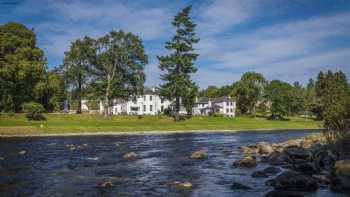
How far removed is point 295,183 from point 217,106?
143940mm

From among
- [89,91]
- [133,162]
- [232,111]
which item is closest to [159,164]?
[133,162]

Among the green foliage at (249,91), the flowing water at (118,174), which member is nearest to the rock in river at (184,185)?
the flowing water at (118,174)

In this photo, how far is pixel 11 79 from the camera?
76062 mm

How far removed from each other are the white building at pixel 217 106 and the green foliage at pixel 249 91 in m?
9.18

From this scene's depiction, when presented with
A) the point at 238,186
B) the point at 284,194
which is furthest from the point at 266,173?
the point at 284,194

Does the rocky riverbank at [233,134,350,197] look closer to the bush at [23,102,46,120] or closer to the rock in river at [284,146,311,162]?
the rock in river at [284,146,311,162]

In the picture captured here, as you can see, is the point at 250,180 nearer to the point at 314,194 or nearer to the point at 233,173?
the point at 233,173

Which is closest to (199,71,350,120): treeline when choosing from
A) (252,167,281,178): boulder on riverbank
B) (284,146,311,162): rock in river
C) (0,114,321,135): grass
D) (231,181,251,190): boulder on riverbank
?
(0,114,321,135): grass

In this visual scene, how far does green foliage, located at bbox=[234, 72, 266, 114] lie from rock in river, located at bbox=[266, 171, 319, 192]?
119423mm

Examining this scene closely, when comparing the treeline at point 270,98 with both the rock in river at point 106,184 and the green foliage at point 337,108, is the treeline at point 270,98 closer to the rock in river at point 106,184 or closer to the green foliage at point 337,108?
the green foliage at point 337,108

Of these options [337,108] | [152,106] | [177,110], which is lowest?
[337,108]

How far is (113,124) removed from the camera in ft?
263

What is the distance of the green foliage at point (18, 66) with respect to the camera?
2965 inches

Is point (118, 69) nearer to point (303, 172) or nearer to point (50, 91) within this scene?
point (50, 91)
